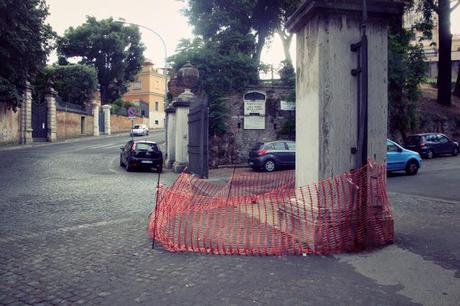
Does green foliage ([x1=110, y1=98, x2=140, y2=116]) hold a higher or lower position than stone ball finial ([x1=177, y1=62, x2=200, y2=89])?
higher

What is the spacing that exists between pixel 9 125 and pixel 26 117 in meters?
1.81

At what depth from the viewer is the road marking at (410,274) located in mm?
4141

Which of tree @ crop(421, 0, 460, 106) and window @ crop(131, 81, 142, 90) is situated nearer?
tree @ crop(421, 0, 460, 106)

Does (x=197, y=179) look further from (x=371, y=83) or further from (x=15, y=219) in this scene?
(x=371, y=83)

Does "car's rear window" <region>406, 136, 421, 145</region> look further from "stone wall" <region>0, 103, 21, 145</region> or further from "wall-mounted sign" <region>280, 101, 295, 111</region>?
"stone wall" <region>0, 103, 21, 145</region>

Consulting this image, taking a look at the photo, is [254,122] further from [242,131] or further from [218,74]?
[218,74]

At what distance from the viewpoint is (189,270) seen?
4938 millimetres

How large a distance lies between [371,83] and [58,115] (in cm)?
3725

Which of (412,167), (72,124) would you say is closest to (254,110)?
(412,167)

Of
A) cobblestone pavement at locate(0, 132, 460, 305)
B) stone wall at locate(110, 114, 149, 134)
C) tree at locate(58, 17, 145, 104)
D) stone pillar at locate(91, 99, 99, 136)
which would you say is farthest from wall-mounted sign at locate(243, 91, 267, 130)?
tree at locate(58, 17, 145, 104)

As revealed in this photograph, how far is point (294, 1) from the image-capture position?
28234 millimetres

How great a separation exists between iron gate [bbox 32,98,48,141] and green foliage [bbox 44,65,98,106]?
28.5 ft

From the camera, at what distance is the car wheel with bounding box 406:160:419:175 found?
54.3ft

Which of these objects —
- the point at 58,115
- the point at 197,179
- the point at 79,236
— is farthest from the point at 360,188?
the point at 58,115
